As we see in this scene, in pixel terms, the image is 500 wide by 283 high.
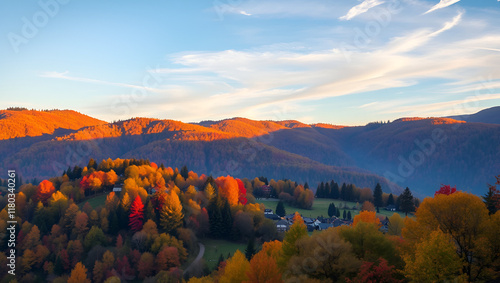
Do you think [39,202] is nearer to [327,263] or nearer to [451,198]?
[327,263]

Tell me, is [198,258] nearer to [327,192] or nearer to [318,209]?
[318,209]

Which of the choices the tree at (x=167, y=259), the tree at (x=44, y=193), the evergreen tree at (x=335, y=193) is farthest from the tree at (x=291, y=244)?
the evergreen tree at (x=335, y=193)

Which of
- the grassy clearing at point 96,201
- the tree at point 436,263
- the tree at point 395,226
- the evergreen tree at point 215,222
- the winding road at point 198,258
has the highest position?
the tree at point 436,263

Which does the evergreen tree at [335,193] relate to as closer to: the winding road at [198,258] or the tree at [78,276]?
the winding road at [198,258]

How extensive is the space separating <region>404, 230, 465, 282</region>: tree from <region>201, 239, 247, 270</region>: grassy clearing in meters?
48.6

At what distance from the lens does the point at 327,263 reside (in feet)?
91.5

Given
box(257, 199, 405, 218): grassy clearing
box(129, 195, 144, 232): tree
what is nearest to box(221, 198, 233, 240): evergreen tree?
box(129, 195, 144, 232): tree

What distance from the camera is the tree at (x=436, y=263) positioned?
23969 mm

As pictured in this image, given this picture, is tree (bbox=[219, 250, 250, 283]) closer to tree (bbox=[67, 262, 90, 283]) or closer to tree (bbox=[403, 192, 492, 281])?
tree (bbox=[403, 192, 492, 281])

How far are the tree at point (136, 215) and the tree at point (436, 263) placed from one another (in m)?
72.4

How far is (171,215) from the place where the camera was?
83562 mm

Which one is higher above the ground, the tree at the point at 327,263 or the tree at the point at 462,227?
the tree at the point at 462,227

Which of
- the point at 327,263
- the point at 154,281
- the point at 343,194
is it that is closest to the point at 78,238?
the point at 154,281

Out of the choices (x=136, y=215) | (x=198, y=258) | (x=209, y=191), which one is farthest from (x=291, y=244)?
(x=209, y=191)
